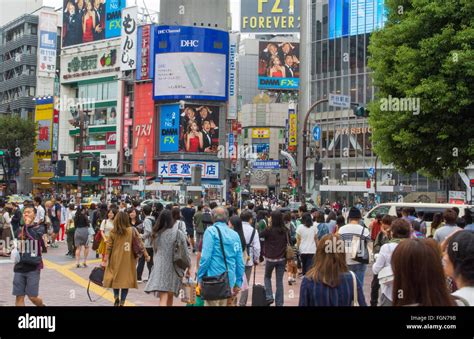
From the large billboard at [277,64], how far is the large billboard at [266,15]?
4.91 meters

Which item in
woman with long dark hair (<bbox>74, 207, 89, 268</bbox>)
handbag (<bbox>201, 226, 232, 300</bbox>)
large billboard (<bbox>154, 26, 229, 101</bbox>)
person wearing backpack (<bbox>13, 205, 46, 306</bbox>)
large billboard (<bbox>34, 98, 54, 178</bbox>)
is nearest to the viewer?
handbag (<bbox>201, 226, 232, 300</bbox>)

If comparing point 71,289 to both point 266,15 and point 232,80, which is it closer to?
point 232,80

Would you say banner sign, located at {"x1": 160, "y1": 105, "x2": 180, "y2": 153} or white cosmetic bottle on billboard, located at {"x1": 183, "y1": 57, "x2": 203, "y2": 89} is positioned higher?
white cosmetic bottle on billboard, located at {"x1": 183, "y1": 57, "x2": 203, "y2": 89}

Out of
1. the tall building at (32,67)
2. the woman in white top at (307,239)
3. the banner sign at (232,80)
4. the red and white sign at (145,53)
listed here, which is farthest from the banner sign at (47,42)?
the woman in white top at (307,239)

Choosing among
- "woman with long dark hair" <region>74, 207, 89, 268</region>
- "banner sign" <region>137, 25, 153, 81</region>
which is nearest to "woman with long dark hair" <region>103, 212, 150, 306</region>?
"woman with long dark hair" <region>74, 207, 89, 268</region>

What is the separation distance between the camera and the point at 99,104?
74.0 meters

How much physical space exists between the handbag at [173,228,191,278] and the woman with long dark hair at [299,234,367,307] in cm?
457

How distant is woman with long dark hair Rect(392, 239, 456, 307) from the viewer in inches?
159

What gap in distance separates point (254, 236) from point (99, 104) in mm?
64788

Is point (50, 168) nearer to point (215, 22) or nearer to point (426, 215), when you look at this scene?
point (215, 22)

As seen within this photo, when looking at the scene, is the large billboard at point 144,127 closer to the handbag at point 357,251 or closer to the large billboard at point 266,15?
the large billboard at point 266,15

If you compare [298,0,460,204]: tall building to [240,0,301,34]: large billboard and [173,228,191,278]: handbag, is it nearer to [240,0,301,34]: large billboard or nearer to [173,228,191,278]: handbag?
[240,0,301,34]: large billboard

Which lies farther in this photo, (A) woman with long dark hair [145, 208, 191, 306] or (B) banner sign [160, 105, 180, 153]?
(B) banner sign [160, 105, 180, 153]
